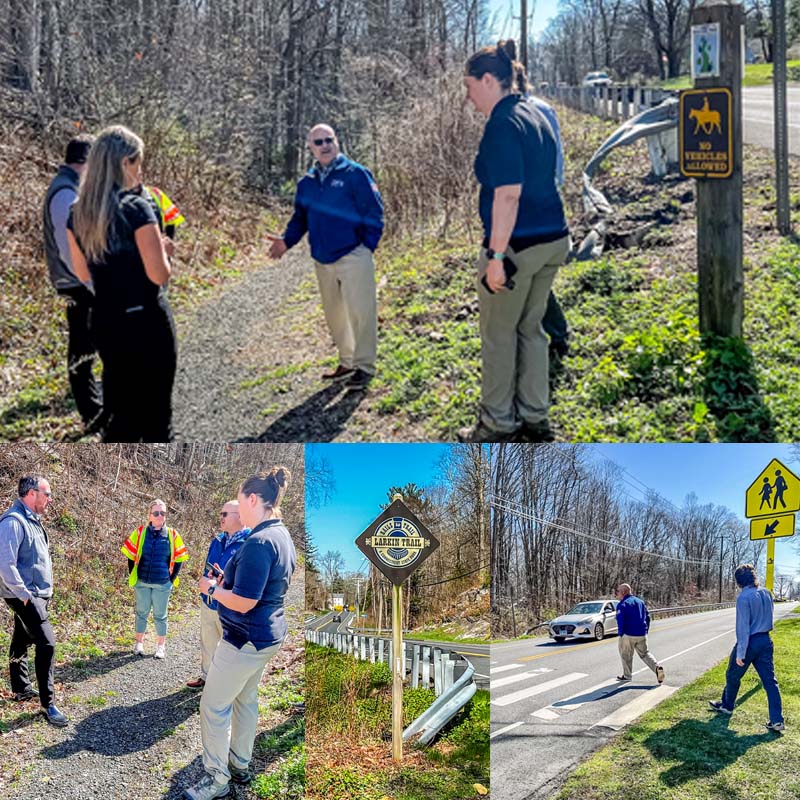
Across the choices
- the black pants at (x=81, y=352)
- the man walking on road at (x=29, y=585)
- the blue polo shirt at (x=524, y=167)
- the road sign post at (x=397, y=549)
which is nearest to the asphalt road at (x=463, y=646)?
the road sign post at (x=397, y=549)

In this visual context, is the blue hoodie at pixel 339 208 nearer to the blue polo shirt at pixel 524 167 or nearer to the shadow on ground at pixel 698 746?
the blue polo shirt at pixel 524 167

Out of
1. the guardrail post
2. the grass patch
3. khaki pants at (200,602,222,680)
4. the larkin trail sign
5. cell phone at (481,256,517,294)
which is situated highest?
cell phone at (481,256,517,294)

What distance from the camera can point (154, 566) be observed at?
471 cm

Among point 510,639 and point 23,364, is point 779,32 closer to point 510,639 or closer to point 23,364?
point 510,639

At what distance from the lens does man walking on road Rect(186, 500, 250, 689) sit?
173 inches

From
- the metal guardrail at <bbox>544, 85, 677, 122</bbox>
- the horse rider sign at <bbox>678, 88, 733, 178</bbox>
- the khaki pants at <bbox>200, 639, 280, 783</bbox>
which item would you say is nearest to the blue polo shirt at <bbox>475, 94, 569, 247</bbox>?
the horse rider sign at <bbox>678, 88, 733, 178</bbox>

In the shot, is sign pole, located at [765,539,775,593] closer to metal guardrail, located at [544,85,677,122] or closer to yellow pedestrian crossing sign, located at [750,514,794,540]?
yellow pedestrian crossing sign, located at [750,514,794,540]

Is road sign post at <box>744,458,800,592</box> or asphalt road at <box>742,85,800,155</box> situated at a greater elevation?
asphalt road at <box>742,85,800,155</box>

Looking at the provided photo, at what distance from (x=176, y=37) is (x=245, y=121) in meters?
1.66

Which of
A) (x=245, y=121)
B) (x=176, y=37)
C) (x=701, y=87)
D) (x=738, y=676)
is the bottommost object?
(x=738, y=676)

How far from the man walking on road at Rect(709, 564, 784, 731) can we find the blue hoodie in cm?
336

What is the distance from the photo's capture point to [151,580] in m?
4.71

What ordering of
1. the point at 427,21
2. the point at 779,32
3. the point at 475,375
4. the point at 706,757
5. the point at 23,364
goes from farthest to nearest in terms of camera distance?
the point at 427,21, the point at 23,364, the point at 779,32, the point at 475,375, the point at 706,757


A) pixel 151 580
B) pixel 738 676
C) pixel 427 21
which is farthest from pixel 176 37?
pixel 738 676
